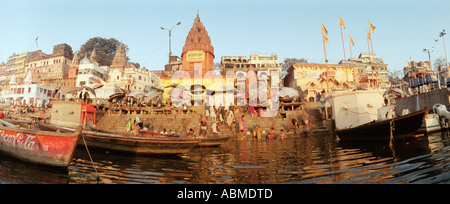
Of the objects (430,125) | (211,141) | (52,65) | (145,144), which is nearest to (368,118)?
(430,125)

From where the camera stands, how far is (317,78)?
40.9 metres

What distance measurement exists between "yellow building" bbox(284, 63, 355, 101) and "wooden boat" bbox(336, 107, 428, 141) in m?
26.2

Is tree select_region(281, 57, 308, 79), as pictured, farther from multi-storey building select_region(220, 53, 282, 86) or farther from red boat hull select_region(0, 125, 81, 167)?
red boat hull select_region(0, 125, 81, 167)

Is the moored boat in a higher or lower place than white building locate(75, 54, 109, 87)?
lower

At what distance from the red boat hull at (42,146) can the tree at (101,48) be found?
65.1 m

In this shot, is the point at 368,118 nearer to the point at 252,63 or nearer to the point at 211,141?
the point at 211,141

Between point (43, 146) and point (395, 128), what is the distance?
1751 cm

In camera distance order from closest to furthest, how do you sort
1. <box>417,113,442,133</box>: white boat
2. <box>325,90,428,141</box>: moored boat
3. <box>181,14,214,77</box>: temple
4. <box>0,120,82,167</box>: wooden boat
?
<box>0,120,82,167</box>: wooden boat
<box>325,90,428,141</box>: moored boat
<box>417,113,442,133</box>: white boat
<box>181,14,214,77</box>: temple

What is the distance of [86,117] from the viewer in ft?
67.3

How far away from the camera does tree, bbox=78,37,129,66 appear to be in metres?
65.6

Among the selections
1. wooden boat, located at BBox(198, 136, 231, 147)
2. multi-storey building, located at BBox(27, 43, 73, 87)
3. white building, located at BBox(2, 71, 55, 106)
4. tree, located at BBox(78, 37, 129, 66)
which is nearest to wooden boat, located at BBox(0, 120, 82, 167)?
wooden boat, located at BBox(198, 136, 231, 147)
